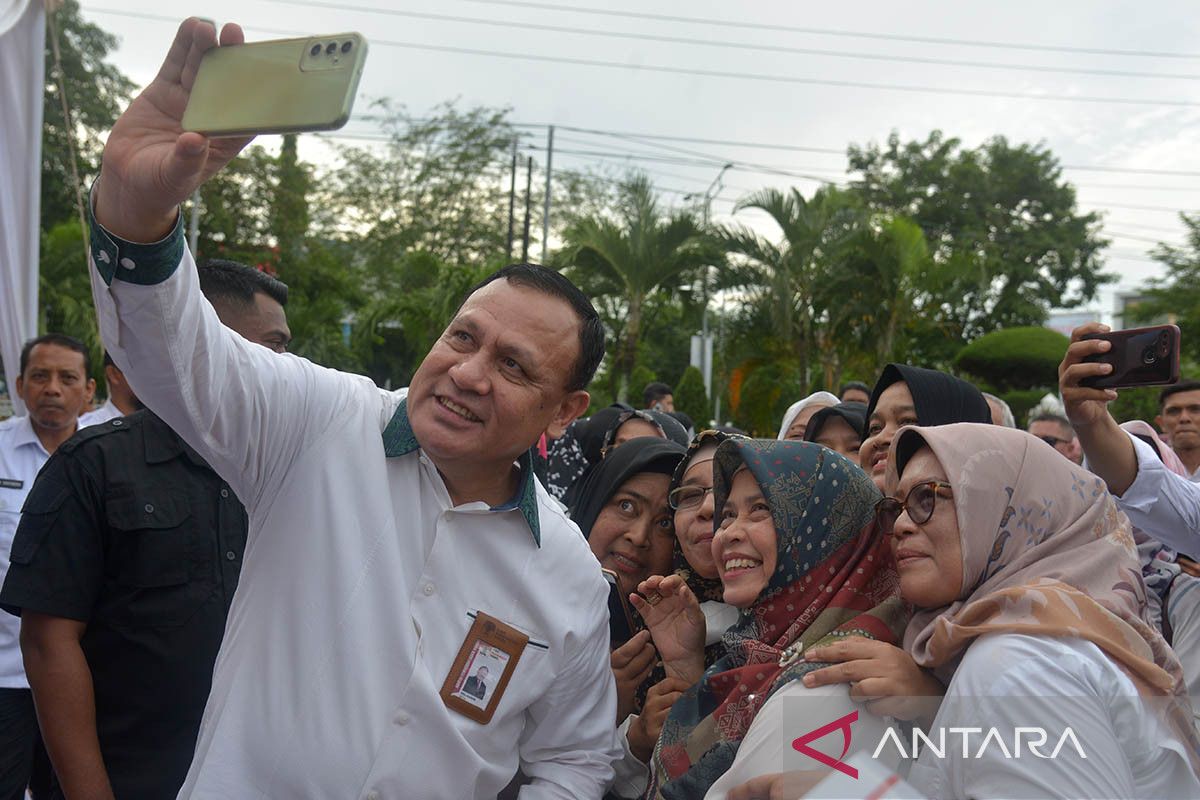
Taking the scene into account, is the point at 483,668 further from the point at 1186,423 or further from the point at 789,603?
the point at 1186,423

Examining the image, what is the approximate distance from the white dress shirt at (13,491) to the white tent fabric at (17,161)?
0.50m

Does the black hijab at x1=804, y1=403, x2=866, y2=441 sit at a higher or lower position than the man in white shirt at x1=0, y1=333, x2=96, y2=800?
higher

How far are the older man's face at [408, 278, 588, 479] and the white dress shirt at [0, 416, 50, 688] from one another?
2412 mm

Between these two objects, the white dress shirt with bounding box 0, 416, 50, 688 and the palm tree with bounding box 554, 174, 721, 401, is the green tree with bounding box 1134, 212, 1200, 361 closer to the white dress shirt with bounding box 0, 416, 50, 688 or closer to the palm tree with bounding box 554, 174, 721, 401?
the palm tree with bounding box 554, 174, 721, 401

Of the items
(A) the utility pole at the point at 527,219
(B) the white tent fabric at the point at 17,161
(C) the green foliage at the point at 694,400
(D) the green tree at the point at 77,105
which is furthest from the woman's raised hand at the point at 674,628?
(D) the green tree at the point at 77,105

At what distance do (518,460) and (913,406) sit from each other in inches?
66.4

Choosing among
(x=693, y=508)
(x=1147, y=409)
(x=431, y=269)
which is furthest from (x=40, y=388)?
(x=431, y=269)

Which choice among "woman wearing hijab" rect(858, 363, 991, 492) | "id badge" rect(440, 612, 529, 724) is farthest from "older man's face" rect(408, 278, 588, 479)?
"woman wearing hijab" rect(858, 363, 991, 492)

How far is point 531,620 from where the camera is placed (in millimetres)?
2158

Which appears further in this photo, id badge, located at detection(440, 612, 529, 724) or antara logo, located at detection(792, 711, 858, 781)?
id badge, located at detection(440, 612, 529, 724)

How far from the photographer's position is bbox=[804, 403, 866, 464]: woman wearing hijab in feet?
13.6

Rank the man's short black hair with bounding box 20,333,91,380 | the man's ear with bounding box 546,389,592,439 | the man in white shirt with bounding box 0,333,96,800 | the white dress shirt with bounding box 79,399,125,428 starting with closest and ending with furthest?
the man's ear with bounding box 546,389,592,439 → the man in white shirt with bounding box 0,333,96,800 → the man's short black hair with bounding box 20,333,91,380 → the white dress shirt with bounding box 79,399,125,428

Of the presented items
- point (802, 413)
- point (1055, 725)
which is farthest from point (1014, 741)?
point (802, 413)

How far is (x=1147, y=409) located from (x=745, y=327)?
611cm
